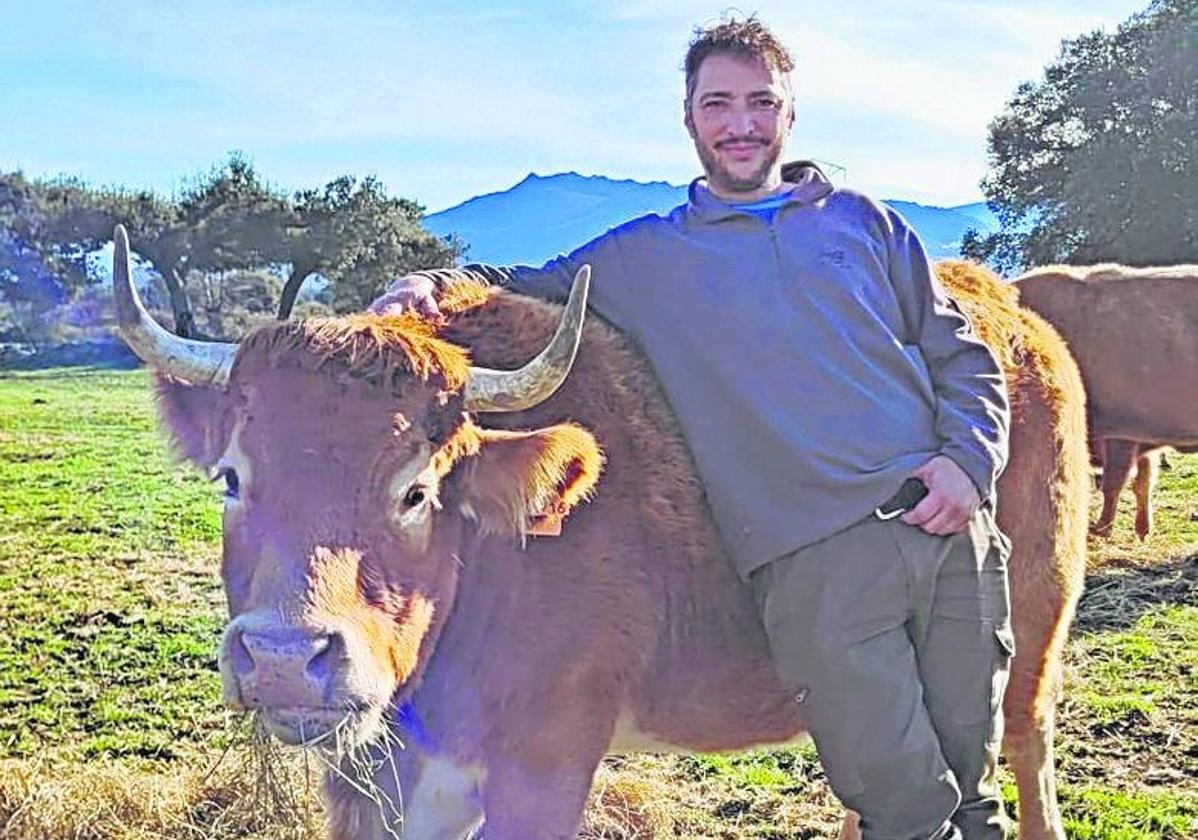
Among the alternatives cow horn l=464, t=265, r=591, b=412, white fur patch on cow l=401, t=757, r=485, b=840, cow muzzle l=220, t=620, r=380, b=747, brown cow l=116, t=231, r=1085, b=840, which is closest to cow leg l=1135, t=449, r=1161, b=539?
brown cow l=116, t=231, r=1085, b=840

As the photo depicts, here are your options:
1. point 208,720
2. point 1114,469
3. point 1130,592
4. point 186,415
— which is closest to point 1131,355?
point 1114,469

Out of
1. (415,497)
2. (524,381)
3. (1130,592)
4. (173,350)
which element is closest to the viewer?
(415,497)

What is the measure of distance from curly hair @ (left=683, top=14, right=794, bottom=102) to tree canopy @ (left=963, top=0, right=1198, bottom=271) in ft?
79.3

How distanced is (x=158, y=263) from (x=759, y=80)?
39847 mm

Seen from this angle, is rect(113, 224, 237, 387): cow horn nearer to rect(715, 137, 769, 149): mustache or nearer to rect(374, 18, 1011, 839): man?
rect(374, 18, 1011, 839): man

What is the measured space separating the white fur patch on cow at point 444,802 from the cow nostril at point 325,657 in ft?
2.74

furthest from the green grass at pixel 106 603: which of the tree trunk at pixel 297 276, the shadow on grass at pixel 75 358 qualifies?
the tree trunk at pixel 297 276

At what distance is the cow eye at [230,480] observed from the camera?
121 inches

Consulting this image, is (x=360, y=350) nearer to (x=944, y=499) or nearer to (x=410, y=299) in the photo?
(x=410, y=299)

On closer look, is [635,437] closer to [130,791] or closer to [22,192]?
[130,791]

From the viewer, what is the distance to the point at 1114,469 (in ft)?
38.1

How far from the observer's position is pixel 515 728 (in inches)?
133

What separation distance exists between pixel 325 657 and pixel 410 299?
124 centimetres

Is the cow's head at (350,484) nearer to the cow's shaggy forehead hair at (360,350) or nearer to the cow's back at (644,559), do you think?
the cow's shaggy forehead hair at (360,350)
